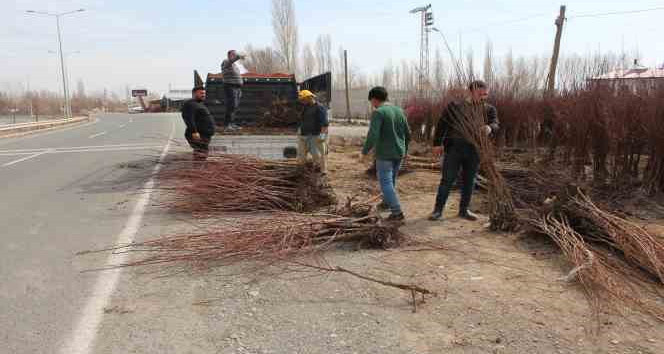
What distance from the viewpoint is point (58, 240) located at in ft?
16.2

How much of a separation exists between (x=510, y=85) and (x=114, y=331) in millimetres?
10018

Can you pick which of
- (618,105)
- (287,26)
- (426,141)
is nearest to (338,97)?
(287,26)

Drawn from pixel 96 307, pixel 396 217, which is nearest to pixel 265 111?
pixel 396 217

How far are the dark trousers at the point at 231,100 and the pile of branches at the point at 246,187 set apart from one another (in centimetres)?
267

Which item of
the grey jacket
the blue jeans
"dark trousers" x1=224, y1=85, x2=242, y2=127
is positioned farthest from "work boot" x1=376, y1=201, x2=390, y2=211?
the grey jacket

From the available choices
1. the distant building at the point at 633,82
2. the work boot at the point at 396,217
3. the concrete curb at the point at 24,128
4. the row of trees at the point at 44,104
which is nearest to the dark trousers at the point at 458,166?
the work boot at the point at 396,217

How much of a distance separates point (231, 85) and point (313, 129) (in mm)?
2346

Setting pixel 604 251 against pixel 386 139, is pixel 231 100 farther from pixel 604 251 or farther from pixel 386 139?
pixel 604 251

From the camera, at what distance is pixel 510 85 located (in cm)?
1062

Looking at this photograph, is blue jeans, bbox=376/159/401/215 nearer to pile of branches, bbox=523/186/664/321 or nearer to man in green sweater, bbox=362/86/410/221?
man in green sweater, bbox=362/86/410/221

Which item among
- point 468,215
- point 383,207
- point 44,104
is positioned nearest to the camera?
point 468,215

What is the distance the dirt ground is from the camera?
9.23 ft

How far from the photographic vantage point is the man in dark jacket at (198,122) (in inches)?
301

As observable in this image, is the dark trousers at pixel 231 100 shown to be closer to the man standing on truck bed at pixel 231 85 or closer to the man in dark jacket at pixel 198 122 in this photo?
the man standing on truck bed at pixel 231 85
